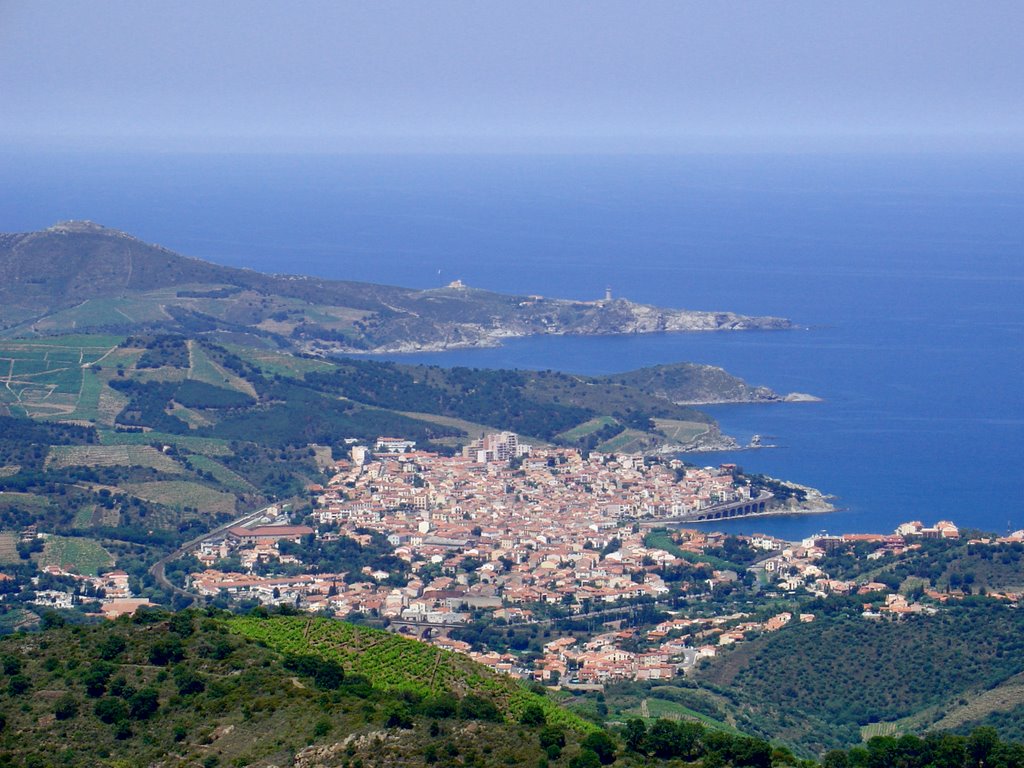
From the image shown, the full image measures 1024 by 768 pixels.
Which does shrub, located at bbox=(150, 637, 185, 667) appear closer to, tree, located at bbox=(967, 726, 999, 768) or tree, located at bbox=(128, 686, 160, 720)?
tree, located at bbox=(128, 686, 160, 720)

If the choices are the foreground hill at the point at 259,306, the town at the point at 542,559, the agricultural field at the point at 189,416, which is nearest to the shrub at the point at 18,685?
the town at the point at 542,559

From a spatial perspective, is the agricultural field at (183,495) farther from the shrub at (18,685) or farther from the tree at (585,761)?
the tree at (585,761)

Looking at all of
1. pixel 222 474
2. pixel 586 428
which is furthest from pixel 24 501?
pixel 586 428

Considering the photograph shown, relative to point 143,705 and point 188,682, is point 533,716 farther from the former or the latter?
point 143,705

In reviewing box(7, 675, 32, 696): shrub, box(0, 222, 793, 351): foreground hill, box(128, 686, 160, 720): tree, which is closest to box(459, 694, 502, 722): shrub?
box(128, 686, 160, 720): tree

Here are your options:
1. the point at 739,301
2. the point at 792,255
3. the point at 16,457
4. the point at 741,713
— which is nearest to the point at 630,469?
the point at 16,457

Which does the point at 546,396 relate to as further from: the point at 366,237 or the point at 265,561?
the point at 366,237
